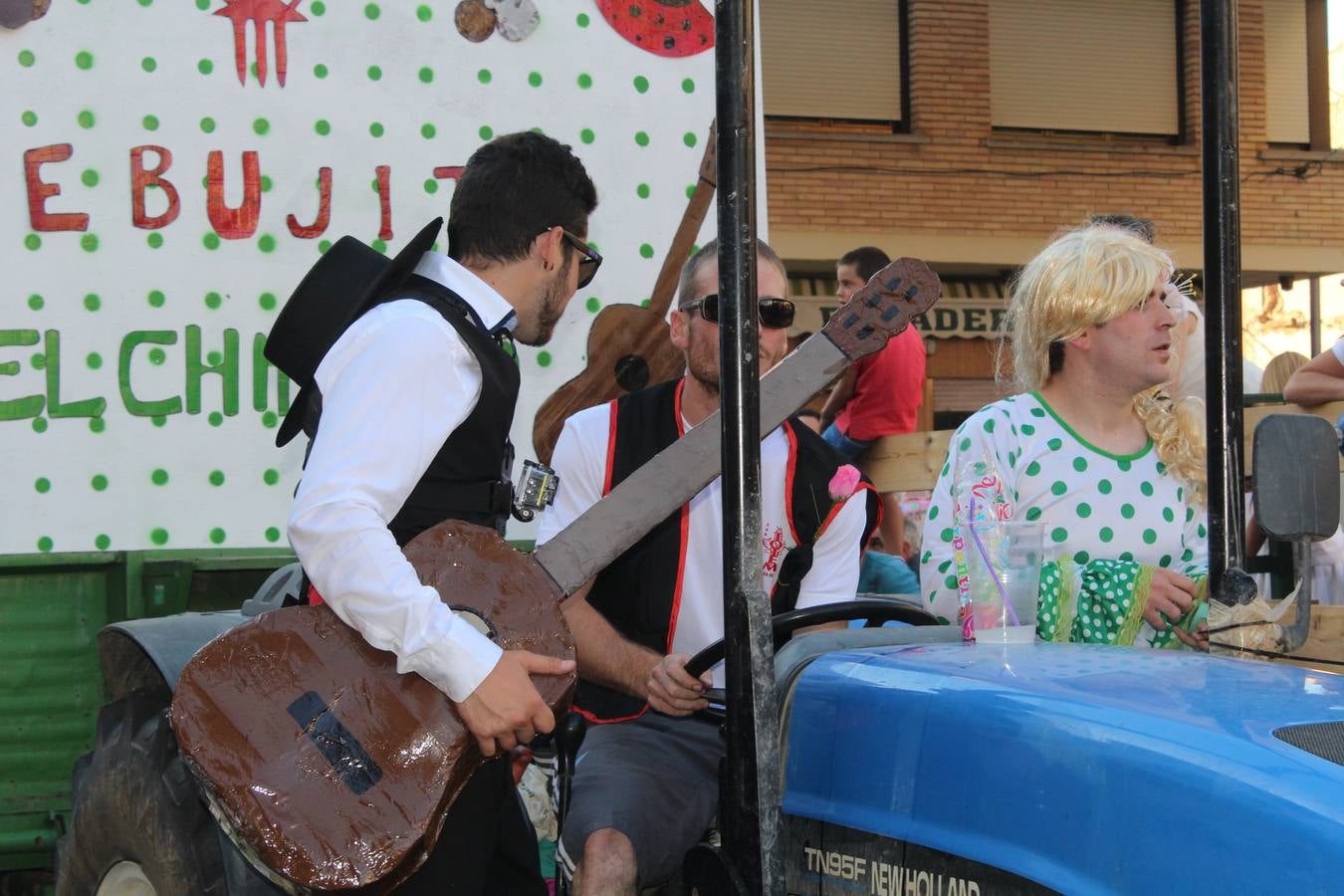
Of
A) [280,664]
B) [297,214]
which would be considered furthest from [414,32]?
[280,664]

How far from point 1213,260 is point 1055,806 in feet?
3.49

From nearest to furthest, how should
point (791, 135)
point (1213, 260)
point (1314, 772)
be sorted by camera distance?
point (1314, 772)
point (1213, 260)
point (791, 135)

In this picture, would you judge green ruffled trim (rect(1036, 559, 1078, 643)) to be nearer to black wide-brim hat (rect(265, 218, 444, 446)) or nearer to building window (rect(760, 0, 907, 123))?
black wide-brim hat (rect(265, 218, 444, 446))

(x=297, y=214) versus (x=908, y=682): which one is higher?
(x=297, y=214)

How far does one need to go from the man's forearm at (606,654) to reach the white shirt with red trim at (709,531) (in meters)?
0.15

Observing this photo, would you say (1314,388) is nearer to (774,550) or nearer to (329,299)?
(774,550)

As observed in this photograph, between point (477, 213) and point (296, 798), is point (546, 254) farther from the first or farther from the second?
point (296, 798)

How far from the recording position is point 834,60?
1531 centimetres

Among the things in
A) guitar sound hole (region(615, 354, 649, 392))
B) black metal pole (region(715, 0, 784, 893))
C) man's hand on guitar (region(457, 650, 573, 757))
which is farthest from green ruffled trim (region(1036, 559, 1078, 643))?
guitar sound hole (region(615, 354, 649, 392))

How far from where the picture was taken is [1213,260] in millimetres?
2465

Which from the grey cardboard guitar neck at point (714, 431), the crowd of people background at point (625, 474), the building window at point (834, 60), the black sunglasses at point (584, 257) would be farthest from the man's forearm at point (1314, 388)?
the building window at point (834, 60)

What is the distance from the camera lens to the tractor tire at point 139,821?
2791mm

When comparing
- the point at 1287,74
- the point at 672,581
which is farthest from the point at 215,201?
the point at 1287,74

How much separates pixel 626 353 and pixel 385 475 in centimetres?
202
